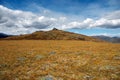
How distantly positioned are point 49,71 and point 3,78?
5.99 m

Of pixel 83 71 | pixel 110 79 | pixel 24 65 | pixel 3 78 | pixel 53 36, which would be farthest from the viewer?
pixel 53 36

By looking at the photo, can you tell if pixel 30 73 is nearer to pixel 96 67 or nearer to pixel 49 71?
pixel 49 71

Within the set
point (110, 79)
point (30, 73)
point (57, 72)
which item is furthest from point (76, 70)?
point (30, 73)

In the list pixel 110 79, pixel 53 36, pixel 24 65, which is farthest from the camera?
pixel 53 36

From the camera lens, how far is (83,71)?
19688mm

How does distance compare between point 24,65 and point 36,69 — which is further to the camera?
point 24,65

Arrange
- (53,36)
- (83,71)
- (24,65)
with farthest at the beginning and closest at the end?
(53,36) < (24,65) < (83,71)

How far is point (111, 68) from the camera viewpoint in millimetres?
20219

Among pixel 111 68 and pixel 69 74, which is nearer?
pixel 69 74

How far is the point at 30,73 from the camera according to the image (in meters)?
19.2

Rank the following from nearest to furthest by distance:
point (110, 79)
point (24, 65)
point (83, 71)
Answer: point (110, 79)
point (83, 71)
point (24, 65)

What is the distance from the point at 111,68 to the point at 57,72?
303 inches

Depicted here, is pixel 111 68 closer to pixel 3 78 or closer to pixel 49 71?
pixel 49 71

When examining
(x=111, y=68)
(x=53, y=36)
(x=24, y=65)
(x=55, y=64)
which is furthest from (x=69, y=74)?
(x=53, y=36)
